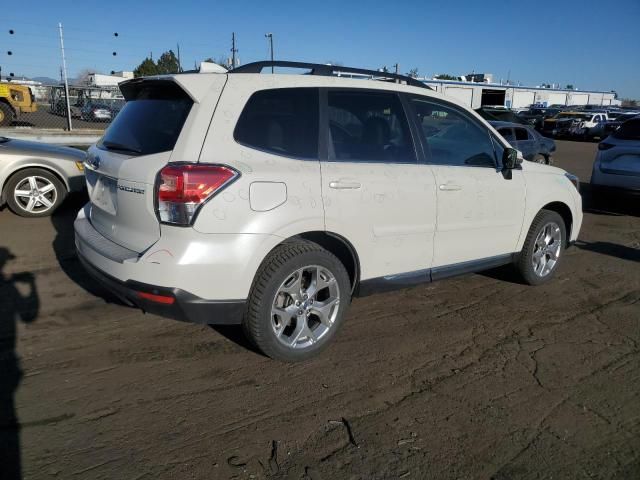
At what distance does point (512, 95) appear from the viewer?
189ft

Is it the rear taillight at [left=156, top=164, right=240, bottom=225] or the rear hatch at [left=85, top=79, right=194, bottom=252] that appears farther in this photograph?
the rear hatch at [left=85, top=79, right=194, bottom=252]

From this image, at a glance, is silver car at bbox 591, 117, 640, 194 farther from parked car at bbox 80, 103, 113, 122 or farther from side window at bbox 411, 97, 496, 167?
parked car at bbox 80, 103, 113, 122

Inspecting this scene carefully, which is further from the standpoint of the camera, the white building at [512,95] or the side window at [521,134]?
the white building at [512,95]

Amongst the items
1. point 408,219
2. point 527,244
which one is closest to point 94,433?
point 408,219

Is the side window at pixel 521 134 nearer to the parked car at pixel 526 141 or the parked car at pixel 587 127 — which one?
the parked car at pixel 526 141

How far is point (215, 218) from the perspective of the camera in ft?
9.43

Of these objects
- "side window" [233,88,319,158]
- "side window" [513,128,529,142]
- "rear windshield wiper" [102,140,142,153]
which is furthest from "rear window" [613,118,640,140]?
"rear windshield wiper" [102,140,142,153]

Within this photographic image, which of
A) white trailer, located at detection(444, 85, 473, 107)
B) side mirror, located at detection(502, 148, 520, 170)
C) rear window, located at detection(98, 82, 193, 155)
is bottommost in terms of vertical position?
side mirror, located at detection(502, 148, 520, 170)

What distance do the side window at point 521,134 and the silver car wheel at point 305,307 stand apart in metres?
11.1

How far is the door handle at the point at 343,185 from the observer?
332cm

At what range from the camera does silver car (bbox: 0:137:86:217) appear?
21.8ft

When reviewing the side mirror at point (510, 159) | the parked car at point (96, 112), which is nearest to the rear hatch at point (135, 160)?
the side mirror at point (510, 159)

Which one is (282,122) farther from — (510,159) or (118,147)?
(510,159)

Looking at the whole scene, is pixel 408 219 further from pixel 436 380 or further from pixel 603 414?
pixel 603 414
